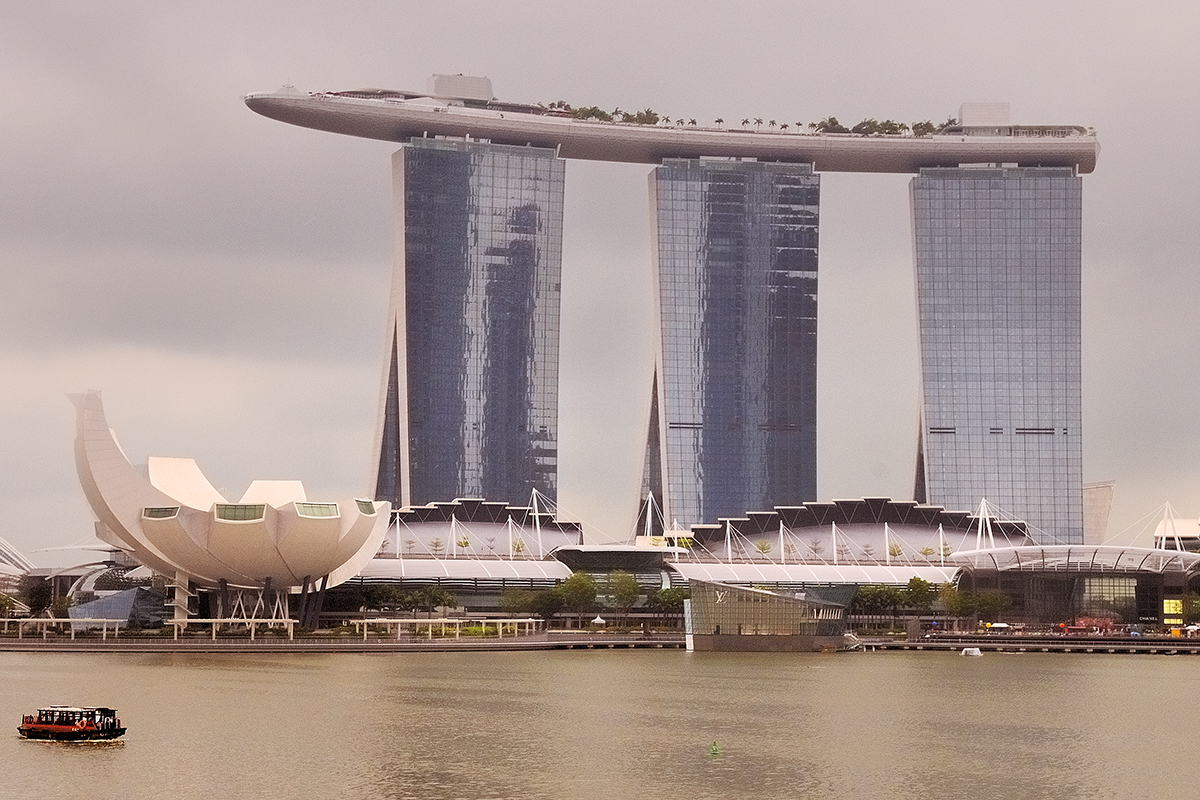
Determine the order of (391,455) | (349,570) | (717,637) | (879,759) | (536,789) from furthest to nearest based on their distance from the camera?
(391,455) → (349,570) → (717,637) → (879,759) → (536,789)

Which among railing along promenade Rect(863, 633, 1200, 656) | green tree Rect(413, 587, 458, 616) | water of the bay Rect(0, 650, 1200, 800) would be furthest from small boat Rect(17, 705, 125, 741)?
green tree Rect(413, 587, 458, 616)

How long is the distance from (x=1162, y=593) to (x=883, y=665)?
2577 inches

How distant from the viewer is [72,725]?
59250 mm

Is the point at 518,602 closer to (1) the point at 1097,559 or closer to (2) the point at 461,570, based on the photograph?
(2) the point at 461,570

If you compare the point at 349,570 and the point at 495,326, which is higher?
the point at 495,326

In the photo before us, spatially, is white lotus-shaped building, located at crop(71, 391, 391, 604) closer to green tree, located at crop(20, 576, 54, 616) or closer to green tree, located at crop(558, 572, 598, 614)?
green tree, located at crop(20, 576, 54, 616)

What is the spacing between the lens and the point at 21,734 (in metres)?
60.3

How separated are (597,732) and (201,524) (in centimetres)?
7209

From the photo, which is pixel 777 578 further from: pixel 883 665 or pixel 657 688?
pixel 657 688

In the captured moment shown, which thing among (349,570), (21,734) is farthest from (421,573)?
(21,734)

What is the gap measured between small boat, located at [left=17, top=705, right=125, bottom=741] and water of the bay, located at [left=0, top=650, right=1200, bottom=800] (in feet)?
2.19

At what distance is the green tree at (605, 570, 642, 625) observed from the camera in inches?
6427

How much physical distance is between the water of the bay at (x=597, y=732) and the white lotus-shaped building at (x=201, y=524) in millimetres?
27907

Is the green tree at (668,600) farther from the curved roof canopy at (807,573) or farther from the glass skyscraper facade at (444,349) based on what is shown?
the glass skyscraper facade at (444,349)
